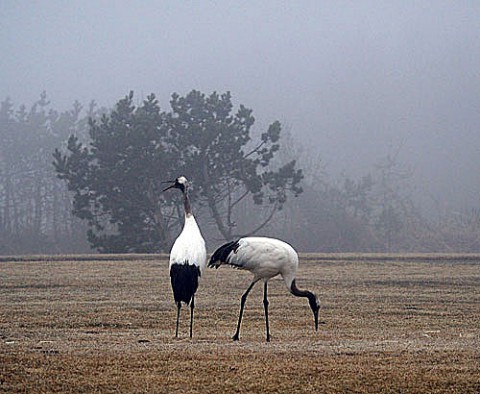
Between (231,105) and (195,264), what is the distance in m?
33.8

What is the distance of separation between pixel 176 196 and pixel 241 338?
30927 millimetres

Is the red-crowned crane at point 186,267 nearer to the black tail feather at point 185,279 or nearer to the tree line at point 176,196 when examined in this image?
the black tail feather at point 185,279

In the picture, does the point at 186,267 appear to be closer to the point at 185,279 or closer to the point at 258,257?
the point at 185,279

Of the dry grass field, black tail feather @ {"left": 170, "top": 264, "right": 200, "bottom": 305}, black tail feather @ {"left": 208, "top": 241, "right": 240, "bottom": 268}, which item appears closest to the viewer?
the dry grass field

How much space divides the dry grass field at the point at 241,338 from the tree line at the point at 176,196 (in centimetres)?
1907

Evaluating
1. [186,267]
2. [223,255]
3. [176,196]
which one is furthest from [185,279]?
[176,196]

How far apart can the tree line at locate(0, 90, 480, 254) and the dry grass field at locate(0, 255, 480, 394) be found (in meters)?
19.1

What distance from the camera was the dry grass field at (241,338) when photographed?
821 centimetres

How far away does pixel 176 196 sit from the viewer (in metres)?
41.9

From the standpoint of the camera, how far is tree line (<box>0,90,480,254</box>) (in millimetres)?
41312

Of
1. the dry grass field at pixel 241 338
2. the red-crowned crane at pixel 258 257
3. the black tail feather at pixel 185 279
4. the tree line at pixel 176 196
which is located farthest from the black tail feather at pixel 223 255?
the tree line at pixel 176 196

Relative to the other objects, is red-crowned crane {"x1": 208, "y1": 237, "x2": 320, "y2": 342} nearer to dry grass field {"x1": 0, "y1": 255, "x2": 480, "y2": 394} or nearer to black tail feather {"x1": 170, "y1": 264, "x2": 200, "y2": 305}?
black tail feather {"x1": 170, "y1": 264, "x2": 200, "y2": 305}

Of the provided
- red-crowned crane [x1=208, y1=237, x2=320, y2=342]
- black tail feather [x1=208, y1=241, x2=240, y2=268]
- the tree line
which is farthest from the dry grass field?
the tree line

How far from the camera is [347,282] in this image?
2100cm
